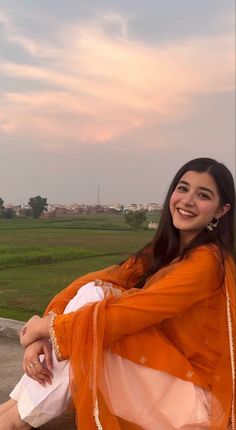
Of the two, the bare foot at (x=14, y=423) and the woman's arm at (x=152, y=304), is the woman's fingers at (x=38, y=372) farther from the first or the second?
the bare foot at (x=14, y=423)

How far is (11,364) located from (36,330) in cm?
169

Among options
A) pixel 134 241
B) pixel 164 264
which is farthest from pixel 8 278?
pixel 134 241

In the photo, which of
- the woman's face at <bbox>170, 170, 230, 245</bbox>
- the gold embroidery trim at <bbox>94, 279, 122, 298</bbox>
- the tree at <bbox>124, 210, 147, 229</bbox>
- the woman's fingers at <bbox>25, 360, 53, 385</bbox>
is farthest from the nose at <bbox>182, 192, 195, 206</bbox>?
the tree at <bbox>124, 210, 147, 229</bbox>

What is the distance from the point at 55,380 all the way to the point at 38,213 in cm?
1639

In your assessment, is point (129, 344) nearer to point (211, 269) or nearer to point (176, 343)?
point (176, 343)

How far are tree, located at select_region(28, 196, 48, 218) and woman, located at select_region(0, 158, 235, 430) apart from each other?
15.6m

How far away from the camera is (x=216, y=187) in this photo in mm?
2035

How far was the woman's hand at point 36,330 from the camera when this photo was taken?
189 centimetres

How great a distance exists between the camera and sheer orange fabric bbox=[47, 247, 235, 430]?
1795 millimetres

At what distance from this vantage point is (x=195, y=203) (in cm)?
203

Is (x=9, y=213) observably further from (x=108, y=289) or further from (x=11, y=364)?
(x=108, y=289)

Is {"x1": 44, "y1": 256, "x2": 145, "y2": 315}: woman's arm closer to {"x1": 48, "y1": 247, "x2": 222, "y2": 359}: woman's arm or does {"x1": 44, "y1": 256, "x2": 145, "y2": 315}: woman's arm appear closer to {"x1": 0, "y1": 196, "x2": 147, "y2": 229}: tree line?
{"x1": 48, "y1": 247, "x2": 222, "y2": 359}: woman's arm

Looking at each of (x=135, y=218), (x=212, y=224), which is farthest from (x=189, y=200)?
(x=135, y=218)

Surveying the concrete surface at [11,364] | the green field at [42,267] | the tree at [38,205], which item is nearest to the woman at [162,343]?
the concrete surface at [11,364]
